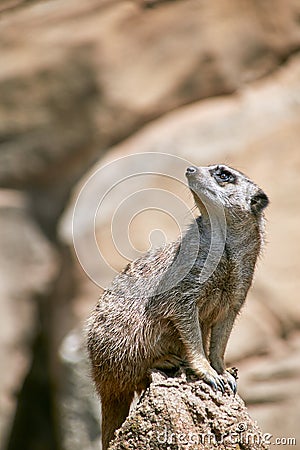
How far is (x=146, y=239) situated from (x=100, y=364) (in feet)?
12.6

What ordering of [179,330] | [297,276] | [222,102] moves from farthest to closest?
[222,102] → [297,276] → [179,330]

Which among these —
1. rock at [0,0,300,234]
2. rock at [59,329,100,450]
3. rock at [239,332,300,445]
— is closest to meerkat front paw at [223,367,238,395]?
rock at [59,329,100,450]

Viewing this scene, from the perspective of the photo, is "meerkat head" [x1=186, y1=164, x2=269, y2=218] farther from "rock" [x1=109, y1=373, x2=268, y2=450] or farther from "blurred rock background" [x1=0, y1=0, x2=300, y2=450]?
"blurred rock background" [x1=0, y1=0, x2=300, y2=450]

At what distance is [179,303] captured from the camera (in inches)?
140

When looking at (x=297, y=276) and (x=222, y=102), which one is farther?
(x=222, y=102)

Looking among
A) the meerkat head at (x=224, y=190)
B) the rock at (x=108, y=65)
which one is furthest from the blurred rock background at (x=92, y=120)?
the meerkat head at (x=224, y=190)

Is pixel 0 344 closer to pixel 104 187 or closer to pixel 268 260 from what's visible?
pixel 104 187

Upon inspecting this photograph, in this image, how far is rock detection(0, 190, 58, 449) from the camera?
321 inches

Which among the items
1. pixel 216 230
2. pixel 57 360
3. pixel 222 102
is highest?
pixel 222 102

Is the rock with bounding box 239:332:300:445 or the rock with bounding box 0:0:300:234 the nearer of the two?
the rock with bounding box 239:332:300:445

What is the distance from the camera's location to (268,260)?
7453mm

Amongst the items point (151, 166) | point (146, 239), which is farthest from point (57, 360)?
point (151, 166)

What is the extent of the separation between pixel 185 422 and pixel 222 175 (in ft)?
3.52

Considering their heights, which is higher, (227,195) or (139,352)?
(227,195)
